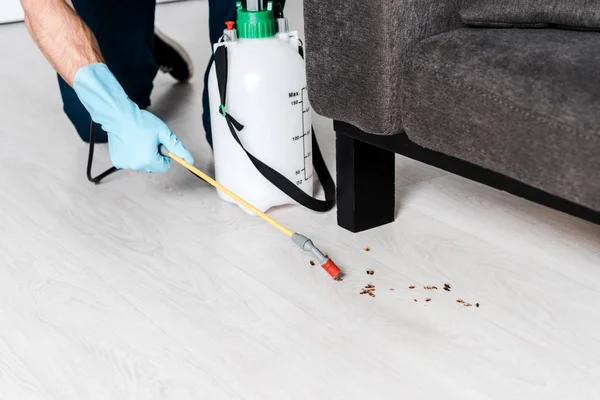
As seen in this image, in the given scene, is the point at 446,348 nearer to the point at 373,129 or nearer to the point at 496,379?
the point at 496,379

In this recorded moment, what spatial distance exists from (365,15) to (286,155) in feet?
1.30

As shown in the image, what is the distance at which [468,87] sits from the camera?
112cm

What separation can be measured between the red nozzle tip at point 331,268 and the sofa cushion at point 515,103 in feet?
0.83

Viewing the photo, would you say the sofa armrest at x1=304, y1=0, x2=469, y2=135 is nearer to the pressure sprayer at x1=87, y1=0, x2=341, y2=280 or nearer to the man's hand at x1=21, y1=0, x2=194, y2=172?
the pressure sprayer at x1=87, y1=0, x2=341, y2=280

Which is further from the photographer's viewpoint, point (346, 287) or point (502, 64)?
point (346, 287)

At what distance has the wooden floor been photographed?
1.09 meters

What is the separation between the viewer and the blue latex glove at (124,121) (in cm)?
148

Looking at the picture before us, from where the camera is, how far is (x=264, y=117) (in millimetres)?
1517

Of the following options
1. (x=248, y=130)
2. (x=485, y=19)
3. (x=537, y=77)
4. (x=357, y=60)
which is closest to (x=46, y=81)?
(x=248, y=130)

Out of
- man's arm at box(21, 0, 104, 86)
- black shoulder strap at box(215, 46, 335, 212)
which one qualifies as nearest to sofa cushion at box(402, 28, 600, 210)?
black shoulder strap at box(215, 46, 335, 212)

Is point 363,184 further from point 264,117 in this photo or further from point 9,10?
point 9,10

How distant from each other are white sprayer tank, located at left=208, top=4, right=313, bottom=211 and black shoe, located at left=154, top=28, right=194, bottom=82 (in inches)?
36.3

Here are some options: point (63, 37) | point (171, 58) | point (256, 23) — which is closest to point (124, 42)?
point (171, 58)

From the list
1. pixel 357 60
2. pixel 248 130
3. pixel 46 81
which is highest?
pixel 357 60
